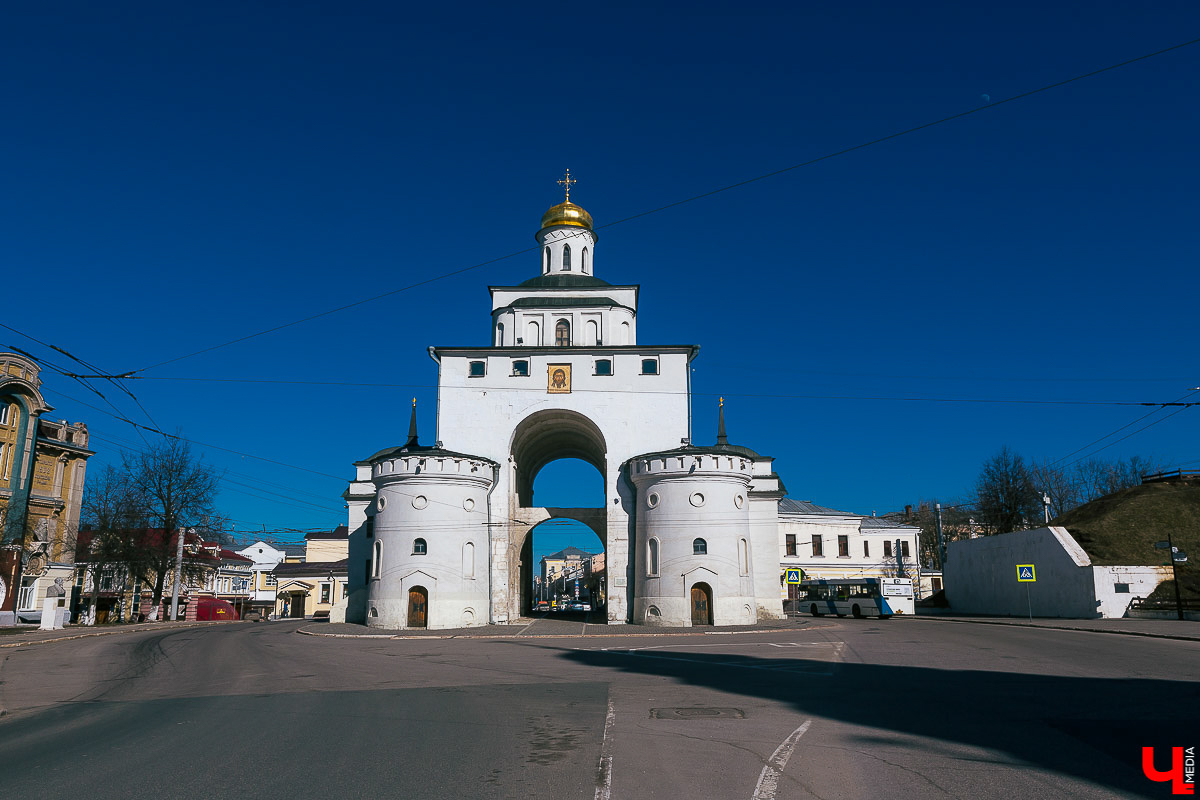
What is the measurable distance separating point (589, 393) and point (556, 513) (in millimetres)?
6017

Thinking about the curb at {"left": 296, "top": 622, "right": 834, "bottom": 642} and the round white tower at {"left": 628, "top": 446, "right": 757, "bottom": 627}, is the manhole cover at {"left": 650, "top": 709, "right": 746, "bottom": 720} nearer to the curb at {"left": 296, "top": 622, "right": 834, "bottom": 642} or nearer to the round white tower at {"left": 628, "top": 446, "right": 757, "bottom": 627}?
the curb at {"left": 296, "top": 622, "right": 834, "bottom": 642}

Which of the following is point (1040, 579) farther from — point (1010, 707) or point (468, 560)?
point (1010, 707)

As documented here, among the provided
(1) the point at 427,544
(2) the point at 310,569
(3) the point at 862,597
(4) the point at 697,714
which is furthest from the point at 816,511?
(4) the point at 697,714

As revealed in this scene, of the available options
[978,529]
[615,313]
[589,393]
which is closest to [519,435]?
[589,393]

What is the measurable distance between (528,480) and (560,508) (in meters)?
6.96

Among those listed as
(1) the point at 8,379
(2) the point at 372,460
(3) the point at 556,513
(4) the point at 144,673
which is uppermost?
(1) the point at 8,379

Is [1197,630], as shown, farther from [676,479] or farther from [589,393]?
[589,393]

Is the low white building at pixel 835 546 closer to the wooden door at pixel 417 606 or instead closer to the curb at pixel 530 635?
the curb at pixel 530 635

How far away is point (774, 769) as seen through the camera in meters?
7.00

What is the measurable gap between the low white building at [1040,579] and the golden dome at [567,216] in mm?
27576

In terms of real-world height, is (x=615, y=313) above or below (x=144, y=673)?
above

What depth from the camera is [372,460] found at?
44.6m

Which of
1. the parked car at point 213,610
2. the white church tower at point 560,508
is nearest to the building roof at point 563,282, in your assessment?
the white church tower at point 560,508

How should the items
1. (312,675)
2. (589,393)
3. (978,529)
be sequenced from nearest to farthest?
(312,675), (589,393), (978,529)
